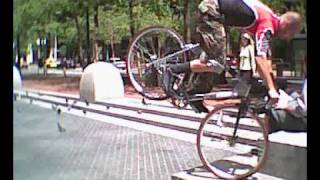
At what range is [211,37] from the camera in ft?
9.36

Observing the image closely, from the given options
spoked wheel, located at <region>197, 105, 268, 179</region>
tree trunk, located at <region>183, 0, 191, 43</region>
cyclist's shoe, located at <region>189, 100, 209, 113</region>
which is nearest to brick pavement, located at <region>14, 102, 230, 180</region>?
spoked wheel, located at <region>197, 105, 268, 179</region>

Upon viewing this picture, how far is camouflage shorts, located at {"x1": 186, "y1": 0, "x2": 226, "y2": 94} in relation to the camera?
282 centimetres

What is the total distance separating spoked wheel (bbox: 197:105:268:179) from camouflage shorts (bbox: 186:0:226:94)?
0.19m

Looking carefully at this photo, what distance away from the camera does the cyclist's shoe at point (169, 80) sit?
9.73ft

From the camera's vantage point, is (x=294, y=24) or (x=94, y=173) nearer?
(x=294, y=24)

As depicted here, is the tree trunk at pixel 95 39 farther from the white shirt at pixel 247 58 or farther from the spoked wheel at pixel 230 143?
the white shirt at pixel 247 58

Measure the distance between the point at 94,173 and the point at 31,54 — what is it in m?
0.92

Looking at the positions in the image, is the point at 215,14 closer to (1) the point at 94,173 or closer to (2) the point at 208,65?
(2) the point at 208,65

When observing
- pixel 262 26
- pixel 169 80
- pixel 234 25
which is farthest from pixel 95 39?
pixel 262 26

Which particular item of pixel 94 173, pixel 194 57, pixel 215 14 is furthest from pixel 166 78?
pixel 94 173

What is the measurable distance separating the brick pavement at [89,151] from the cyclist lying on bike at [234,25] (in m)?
0.38

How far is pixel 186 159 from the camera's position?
291 centimetres

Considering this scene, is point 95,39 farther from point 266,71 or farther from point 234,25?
point 266,71

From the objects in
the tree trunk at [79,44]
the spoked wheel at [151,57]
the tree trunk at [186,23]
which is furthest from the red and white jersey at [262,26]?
the tree trunk at [79,44]
